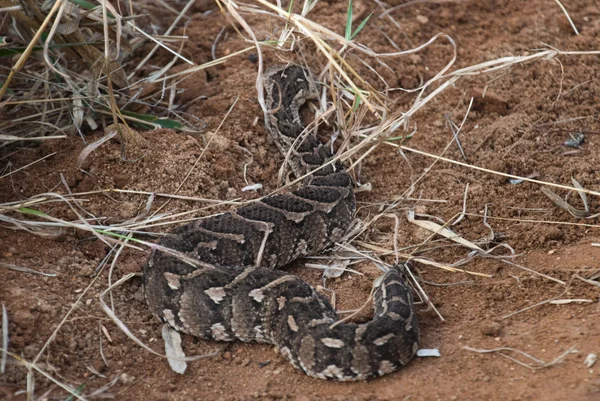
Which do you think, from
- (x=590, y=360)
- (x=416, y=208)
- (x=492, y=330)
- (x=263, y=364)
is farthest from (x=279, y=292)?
(x=590, y=360)

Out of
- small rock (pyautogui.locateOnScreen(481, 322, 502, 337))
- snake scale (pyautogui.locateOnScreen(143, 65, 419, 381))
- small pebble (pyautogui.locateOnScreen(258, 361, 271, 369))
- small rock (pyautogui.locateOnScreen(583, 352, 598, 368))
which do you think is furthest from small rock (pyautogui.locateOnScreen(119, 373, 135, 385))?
small rock (pyautogui.locateOnScreen(583, 352, 598, 368))

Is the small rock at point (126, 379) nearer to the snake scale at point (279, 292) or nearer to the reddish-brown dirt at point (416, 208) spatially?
the reddish-brown dirt at point (416, 208)

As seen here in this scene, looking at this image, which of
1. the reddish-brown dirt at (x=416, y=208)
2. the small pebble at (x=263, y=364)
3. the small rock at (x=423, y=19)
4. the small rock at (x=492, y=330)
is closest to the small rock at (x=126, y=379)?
the reddish-brown dirt at (x=416, y=208)

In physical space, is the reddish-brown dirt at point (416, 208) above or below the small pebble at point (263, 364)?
above

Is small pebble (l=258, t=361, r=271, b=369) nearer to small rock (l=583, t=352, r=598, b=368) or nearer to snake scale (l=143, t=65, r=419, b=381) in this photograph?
snake scale (l=143, t=65, r=419, b=381)

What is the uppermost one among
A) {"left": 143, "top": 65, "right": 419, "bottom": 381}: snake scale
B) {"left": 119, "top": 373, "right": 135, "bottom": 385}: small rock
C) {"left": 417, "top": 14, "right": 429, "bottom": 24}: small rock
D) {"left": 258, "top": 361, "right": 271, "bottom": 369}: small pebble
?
{"left": 417, "top": 14, "right": 429, "bottom": 24}: small rock

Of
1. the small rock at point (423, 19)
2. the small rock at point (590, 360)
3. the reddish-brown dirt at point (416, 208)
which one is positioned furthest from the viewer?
the small rock at point (423, 19)

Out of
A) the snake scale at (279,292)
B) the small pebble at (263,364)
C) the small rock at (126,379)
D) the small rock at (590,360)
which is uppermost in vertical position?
the small rock at (590,360)
